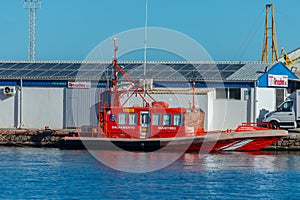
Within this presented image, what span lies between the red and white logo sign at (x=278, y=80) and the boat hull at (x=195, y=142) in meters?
7.56

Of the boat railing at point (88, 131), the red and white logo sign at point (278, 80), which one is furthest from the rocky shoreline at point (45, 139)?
the red and white logo sign at point (278, 80)

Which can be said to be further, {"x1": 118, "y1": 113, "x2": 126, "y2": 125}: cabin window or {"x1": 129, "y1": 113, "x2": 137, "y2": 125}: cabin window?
{"x1": 118, "y1": 113, "x2": 126, "y2": 125}: cabin window

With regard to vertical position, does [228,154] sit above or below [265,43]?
below

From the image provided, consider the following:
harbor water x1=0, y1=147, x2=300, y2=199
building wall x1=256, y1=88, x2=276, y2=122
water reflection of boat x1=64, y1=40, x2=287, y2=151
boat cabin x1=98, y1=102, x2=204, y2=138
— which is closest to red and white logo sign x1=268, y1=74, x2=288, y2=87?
building wall x1=256, y1=88, x2=276, y2=122

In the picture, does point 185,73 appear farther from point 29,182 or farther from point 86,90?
point 29,182

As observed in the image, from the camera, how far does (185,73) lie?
5069 cm

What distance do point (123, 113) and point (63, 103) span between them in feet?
25.3

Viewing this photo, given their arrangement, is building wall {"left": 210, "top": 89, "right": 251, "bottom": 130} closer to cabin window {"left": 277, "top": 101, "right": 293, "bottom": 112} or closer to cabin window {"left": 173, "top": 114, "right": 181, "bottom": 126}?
cabin window {"left": 277, "top": 101, "right": 293, "bottom": 112}

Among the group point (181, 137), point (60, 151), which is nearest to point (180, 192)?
point (181, 137)

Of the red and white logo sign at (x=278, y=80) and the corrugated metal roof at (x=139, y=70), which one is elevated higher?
the corrugated metal roof at (x=139, y=70)

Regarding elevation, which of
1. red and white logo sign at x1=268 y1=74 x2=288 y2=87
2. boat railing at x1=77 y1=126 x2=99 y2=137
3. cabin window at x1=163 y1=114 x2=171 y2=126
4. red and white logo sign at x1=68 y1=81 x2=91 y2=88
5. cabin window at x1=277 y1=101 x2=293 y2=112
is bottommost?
boat railing at x1=77 y1=126 x2=99 y2=137

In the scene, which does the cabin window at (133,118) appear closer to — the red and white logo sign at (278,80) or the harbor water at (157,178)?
the harbor water at (157,178)

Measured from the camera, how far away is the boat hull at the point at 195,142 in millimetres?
41375

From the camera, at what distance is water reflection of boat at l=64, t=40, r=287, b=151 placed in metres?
41.4
